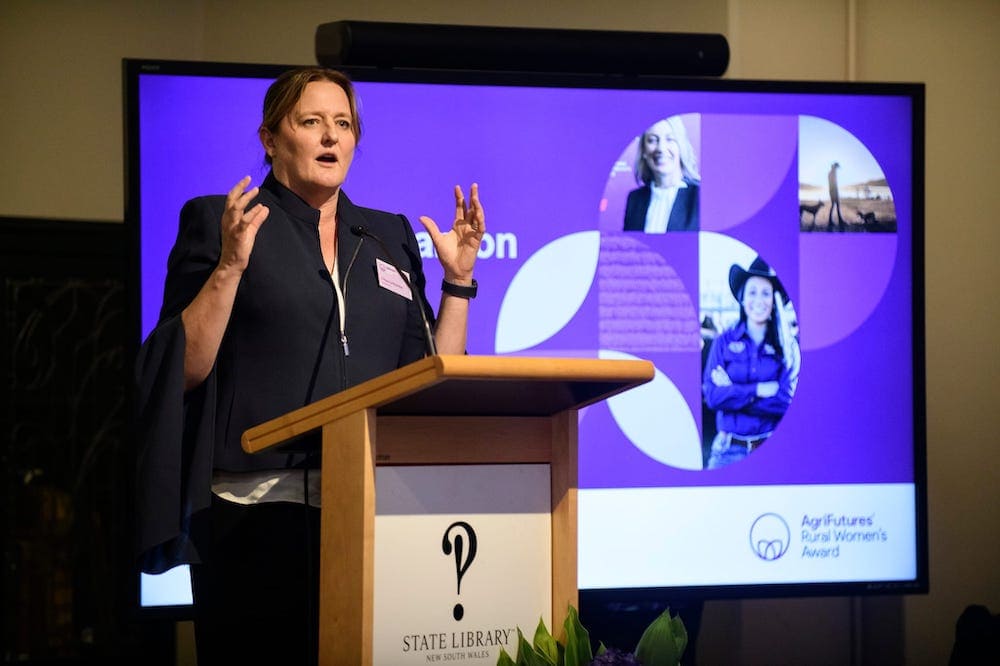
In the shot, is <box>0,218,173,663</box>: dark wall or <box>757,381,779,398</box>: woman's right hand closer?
<box>757,381,779,398</box>: woman's right hand

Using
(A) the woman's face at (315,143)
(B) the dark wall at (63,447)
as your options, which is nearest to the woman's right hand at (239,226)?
(A) the woman's face at (315,143)

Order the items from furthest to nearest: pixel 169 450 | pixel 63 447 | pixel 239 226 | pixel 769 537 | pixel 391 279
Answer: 1. pixel 63 447
2. pixel 769 537
3. pixel 391 279
4. pixel 169 450
5. pixel 239 226

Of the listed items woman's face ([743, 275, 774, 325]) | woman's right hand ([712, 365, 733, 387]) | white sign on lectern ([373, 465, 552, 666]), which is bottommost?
white sign on lectern ([373, 465, 552, 666])

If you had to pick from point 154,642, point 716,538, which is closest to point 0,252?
point 154,642

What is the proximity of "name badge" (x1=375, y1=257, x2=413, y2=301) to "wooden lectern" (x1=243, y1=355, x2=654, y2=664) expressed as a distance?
1.43 feet

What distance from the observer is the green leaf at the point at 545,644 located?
5.37 feet

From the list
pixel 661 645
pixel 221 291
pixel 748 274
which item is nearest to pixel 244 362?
pixel 221 291

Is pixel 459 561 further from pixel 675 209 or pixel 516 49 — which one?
pixel 516 49

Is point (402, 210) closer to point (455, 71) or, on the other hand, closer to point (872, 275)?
point (455, 71)

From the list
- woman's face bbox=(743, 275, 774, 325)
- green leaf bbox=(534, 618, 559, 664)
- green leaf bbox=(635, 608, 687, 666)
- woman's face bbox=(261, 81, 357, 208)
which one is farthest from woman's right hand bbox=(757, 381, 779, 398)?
green leaf bbox=(534, 618, 559, 664)

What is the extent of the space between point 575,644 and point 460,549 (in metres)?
0.21

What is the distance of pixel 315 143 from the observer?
2.13 meters

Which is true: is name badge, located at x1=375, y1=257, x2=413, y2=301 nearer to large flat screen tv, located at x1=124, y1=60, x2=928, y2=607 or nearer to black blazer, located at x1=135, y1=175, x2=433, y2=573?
black blazer, located at x1=135, y1=175, x2=433, y2=573

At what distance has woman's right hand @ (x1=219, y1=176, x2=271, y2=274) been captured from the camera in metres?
1.82
